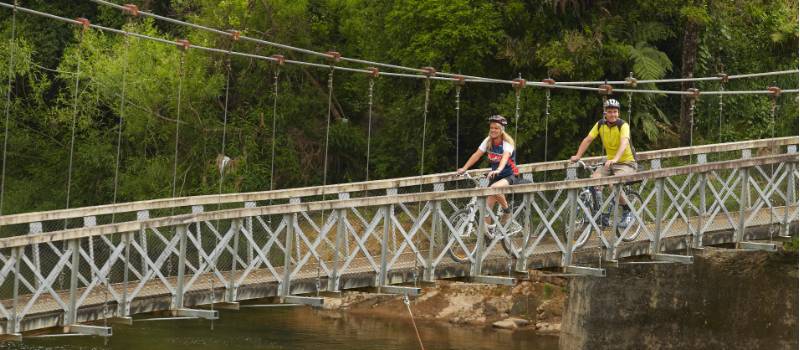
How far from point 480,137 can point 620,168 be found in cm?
1427

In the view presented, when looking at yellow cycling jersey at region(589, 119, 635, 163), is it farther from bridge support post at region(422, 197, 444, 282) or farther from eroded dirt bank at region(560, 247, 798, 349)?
eroded dirt bank at region(560, 247, 798, 349)

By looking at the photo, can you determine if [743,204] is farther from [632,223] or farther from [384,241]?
[384,241]

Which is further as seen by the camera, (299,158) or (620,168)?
(299,158)

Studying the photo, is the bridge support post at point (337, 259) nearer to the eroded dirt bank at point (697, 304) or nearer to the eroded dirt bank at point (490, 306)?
the eroded dirt bank at point (697, 304)

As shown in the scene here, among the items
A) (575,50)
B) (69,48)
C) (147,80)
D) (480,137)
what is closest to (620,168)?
(575,50)

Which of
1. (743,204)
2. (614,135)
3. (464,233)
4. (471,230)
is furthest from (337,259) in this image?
(743,204)

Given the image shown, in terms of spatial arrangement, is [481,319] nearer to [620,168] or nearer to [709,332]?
[709,332]

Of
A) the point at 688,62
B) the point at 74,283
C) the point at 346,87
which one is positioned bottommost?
the point at 74,283

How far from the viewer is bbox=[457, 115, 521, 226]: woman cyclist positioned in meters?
16.5

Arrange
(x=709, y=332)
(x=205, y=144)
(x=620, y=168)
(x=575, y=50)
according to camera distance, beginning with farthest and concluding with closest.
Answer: (x=205, y=144) < (x=575, y=50) < (x=709, y=332) < (x=620, y=168)

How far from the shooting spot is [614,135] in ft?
58.3

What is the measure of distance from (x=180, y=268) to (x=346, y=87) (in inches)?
863

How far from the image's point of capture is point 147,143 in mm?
34500

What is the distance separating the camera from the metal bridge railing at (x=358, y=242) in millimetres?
14578
